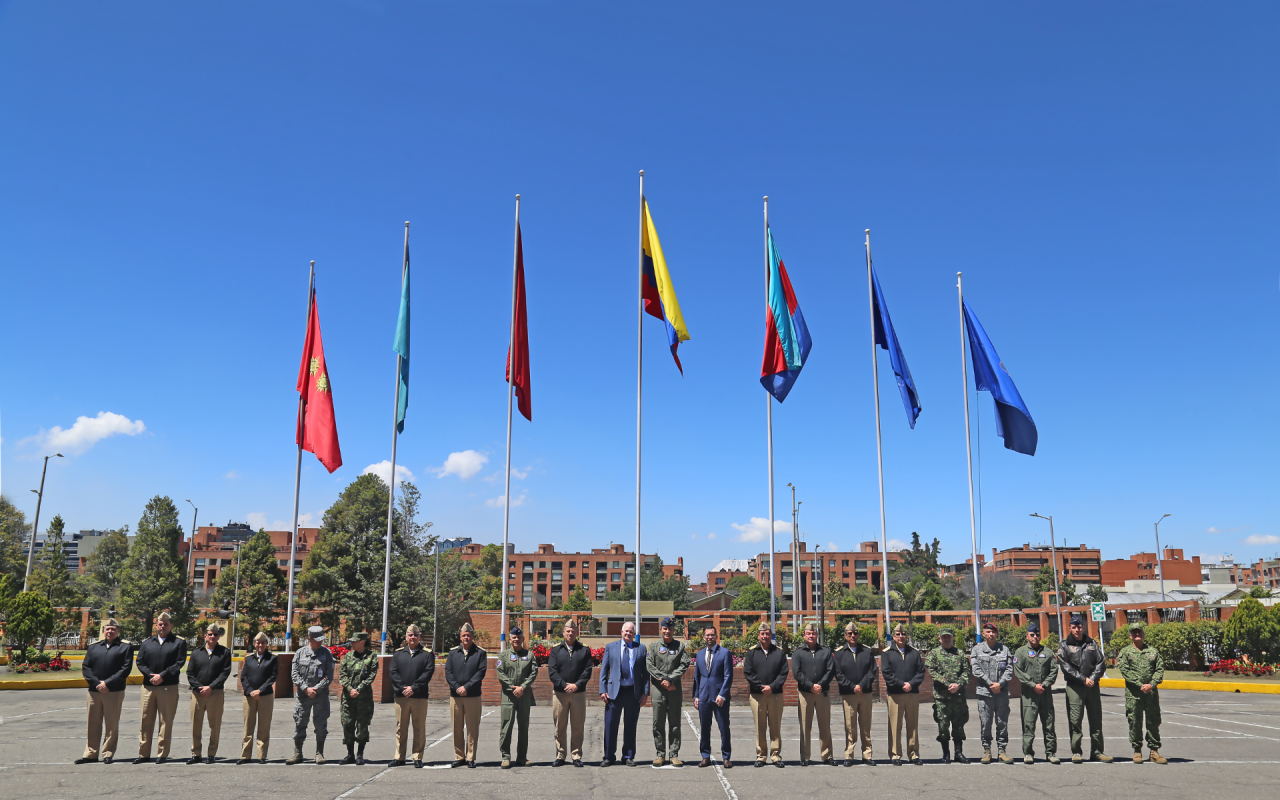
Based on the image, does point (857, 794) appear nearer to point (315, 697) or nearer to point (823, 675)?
point (823, 675)

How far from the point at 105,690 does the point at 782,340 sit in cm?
1276

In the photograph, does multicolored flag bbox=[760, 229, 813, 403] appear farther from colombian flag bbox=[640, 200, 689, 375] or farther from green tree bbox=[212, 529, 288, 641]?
green tree bbox=[212, 529, 288, 641]

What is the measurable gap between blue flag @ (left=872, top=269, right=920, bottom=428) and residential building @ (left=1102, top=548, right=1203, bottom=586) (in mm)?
68606

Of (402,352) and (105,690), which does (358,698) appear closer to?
(105,690)

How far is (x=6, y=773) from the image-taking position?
10.0m

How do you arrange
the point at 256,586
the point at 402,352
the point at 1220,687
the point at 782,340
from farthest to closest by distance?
the point at 256,586, the point at 1220,687, the point at 402,352, the point at 782,340

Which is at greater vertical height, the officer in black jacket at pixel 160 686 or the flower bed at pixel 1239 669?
the officer in black jacket at pixel 160 686

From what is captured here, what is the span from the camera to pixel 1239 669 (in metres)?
28.0

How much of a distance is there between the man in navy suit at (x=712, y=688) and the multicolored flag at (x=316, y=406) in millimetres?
9764

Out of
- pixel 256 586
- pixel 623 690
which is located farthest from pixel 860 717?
pixel 256 586

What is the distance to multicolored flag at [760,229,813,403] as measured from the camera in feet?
57.6

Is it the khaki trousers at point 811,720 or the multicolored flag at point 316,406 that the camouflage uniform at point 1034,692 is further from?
the multicolored flag at point 316,406

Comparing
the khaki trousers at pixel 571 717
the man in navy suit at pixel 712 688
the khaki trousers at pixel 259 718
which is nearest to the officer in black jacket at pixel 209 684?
the khaki trousers at pixel 259 718

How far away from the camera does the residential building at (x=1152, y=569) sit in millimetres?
97250
